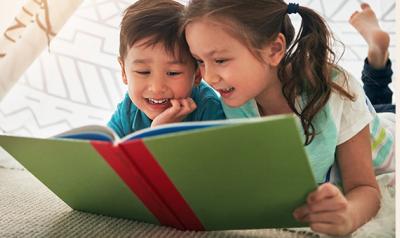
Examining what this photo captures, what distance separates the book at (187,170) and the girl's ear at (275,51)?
0.32m

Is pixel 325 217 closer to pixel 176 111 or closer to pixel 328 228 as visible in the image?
pixel 328 228

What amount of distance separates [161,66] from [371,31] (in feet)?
1.75

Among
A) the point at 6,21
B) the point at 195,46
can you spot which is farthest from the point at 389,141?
the point at 6,21

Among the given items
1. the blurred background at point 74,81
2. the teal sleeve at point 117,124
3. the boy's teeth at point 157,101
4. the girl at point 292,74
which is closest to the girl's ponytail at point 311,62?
the girl at point 292,74

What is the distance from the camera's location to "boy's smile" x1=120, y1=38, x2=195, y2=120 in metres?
0.95

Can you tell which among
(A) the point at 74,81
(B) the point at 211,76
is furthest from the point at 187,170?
(A) the point at 74,81

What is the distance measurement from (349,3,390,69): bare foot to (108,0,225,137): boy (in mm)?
421

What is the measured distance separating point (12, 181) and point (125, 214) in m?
0.42

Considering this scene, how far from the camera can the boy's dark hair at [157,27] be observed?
953 mm

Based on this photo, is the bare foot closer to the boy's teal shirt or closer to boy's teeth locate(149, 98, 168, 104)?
the boy's teal shirt

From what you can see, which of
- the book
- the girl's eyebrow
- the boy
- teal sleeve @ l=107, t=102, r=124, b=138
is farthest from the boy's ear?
the book

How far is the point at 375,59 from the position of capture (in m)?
1.22

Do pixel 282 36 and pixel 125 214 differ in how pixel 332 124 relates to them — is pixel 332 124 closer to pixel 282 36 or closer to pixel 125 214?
pixel 282 36

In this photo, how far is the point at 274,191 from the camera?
0.64 meters
